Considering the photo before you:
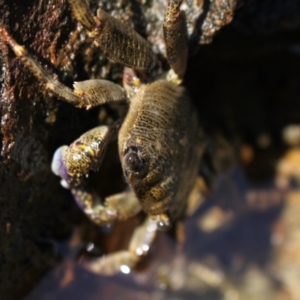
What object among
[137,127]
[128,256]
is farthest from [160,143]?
[128,256]

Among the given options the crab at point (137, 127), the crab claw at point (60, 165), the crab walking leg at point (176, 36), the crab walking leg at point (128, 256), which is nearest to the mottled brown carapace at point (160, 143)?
the crab at point (137, 127)

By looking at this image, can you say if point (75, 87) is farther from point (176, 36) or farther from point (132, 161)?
point (176, 36)

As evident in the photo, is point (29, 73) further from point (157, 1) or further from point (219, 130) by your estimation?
point (219, 130)

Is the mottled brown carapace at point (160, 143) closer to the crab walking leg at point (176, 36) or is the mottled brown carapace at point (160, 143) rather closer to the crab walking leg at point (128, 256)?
the crab walking leg at point (176, 36)

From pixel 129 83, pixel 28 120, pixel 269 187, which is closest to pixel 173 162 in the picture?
pixel 129 83

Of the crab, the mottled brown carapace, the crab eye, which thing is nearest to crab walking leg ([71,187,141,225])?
the crab

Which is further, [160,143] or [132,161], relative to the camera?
[160,143]

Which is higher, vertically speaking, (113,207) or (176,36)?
(176,36)
